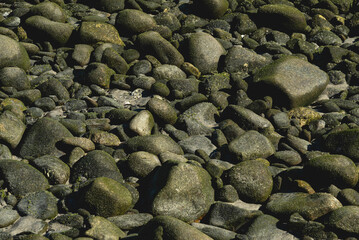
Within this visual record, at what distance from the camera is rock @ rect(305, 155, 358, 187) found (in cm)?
639

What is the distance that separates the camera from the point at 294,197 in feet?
20.4

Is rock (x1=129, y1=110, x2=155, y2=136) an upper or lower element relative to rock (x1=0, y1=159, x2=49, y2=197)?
lower

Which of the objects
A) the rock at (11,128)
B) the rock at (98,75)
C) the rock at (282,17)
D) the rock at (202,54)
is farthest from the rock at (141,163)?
the rock at (282,17)

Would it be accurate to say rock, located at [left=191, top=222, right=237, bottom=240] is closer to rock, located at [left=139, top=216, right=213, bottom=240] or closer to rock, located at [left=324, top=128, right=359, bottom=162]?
rock, located at [left=139, top=216, right=213, bottom=240]

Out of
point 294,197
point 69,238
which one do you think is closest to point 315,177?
point 294,197

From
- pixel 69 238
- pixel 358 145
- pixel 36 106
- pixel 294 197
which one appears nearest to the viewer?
pixel 69 238

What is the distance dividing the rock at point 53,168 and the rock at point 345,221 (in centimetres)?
352

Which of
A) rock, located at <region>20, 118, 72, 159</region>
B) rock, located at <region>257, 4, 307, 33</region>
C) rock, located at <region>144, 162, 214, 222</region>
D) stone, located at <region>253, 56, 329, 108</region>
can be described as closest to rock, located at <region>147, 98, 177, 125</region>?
rock, located at <region>20, 118, 72, 159</region>

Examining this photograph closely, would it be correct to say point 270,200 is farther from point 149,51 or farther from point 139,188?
point 149,51

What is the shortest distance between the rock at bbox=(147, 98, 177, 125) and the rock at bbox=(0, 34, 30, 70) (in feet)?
9.33

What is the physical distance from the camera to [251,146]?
725 centimetres

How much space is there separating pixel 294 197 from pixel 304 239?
0.76 meters

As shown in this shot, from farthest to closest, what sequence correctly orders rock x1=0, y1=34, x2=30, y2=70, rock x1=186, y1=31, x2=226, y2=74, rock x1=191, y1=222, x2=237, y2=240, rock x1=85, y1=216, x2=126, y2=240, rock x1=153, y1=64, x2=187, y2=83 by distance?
rock x1=186, y1=31, x2=226, y2=74 < rock x1=153, y1=64, x2=187, y2=83 < rock x1=0, y1=34, x2=30, y2=70 < rock x1=191, y1=222, x2=237, y2=240 < rock x1=85, y1=216, x2=126, y2=240

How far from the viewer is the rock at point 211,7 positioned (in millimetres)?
11492
